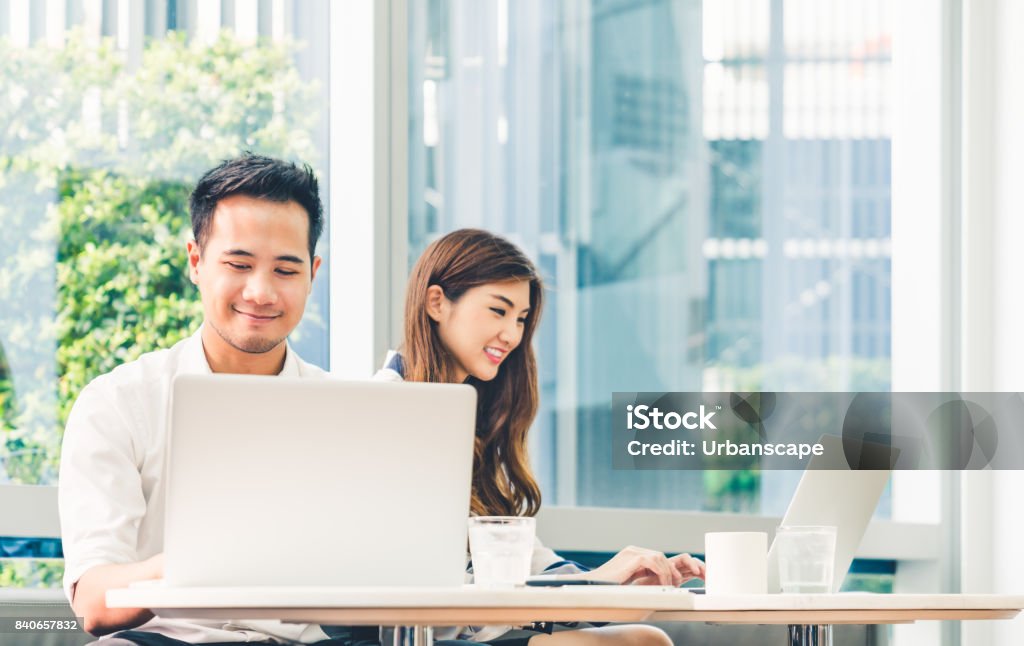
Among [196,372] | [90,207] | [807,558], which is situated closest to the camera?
[807,558]

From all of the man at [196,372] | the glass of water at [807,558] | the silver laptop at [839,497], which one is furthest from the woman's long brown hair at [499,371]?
the glass of water at [807,558]

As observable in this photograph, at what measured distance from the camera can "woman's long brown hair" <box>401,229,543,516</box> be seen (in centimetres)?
270

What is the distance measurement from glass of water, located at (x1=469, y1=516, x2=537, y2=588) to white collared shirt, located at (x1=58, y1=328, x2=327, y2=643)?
63cm

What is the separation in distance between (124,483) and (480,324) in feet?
2.78

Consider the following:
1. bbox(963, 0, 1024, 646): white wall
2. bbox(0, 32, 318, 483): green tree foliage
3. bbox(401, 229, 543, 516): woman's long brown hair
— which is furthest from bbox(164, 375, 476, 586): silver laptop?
bbox(963, 0, 1024, 646): white wall

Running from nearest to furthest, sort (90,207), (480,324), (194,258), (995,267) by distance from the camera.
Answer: (194,258) → (480,324) → (90,207) → (995,267)

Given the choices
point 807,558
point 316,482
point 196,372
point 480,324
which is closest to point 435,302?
point 480,324

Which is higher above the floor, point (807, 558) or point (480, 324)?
point (480, 324)

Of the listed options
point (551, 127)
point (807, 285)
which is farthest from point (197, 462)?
point (807, 285)

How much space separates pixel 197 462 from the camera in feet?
4.45

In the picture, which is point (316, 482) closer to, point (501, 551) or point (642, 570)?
point (501, 551)

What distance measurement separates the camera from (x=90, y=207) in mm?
3312

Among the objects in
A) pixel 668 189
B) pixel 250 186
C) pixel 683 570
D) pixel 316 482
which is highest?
pixel 668 189

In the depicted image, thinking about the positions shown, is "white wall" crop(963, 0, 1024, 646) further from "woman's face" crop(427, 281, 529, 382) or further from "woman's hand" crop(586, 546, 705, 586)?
Answer: "woman's hand" crop(586, 546, 705, 586)
